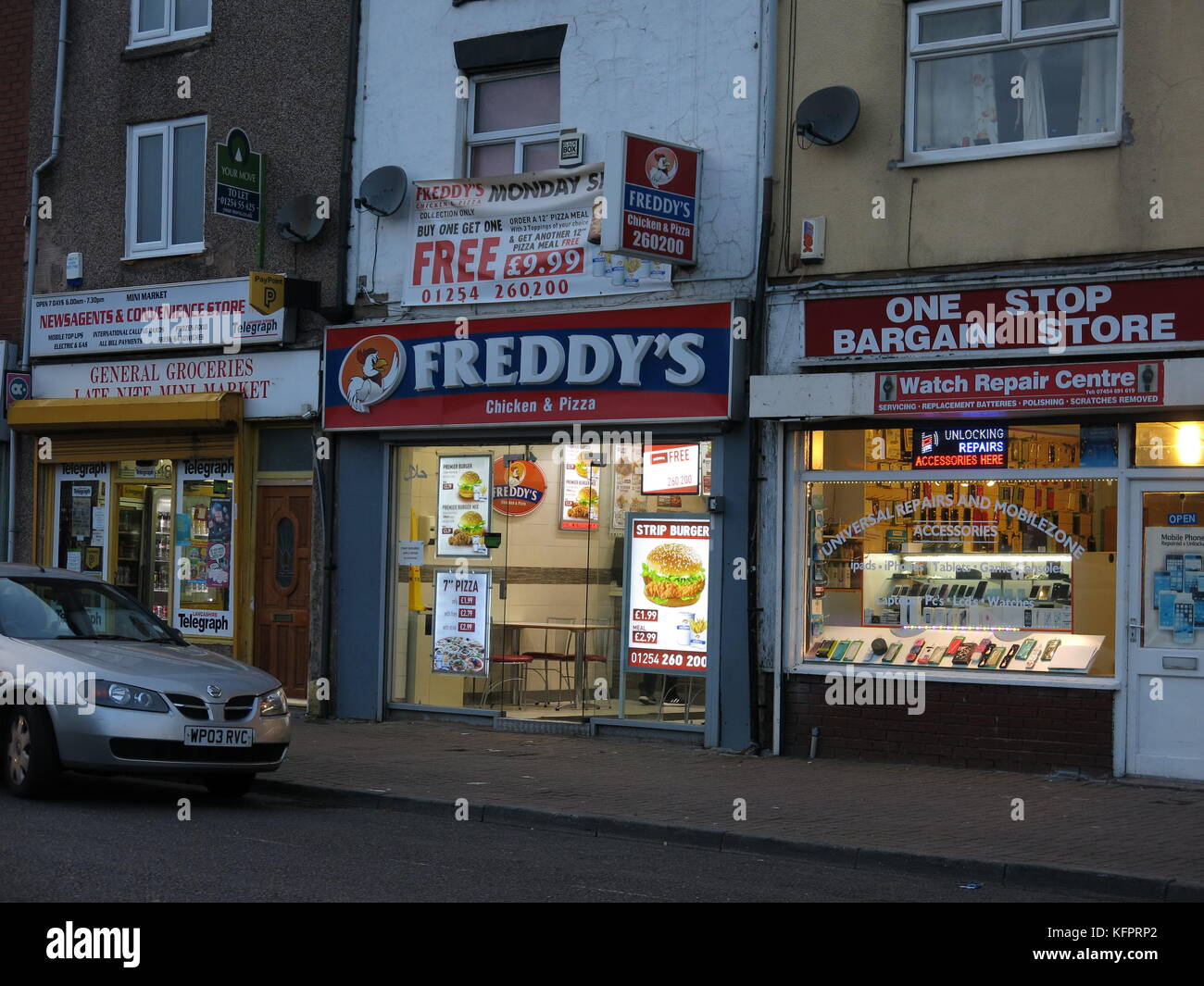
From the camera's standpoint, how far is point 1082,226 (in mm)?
12469

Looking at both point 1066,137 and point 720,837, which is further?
point 1066,137

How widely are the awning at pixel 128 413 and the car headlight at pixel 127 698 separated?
7.02 meters

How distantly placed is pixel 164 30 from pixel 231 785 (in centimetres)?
1066

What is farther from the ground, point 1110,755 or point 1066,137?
point 1066,137

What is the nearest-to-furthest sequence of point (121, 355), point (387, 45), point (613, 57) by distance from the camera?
point (613, 57), point (387, 45), point (121, 355)

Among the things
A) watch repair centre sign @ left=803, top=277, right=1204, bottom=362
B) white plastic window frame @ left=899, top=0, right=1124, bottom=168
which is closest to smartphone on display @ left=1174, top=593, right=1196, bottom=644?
→ watch repair centre sign @ left=803, top=277, right=1204, bottom=362

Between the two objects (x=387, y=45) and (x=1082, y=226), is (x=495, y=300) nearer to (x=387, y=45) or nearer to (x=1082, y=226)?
(x=387, y=45)

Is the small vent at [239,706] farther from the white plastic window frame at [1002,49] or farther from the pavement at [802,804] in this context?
the white plastic window frame at [1002,49]

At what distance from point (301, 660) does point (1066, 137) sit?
30.8 ft

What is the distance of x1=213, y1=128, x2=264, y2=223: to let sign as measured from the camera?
1639cm

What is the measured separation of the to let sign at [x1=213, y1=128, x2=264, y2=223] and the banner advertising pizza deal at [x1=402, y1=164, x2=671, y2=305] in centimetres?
191

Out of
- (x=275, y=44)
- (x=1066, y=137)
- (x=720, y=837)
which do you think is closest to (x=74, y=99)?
(x=275, y=44)

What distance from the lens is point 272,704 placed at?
432 inches

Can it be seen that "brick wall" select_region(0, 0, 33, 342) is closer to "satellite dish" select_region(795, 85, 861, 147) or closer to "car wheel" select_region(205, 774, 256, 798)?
"car wheel" select_region(205, 774, 256, 798)
